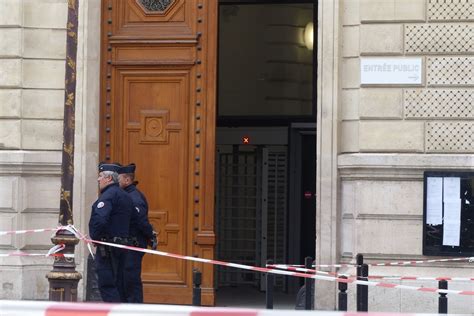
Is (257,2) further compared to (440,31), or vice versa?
(257,2)

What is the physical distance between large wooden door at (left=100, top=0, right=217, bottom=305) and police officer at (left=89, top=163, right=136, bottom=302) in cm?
254

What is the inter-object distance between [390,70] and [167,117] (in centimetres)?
291

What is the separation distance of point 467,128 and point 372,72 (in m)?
1.30

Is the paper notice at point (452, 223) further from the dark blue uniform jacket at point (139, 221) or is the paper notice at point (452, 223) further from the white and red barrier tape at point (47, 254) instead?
the white and red barrier tape at point (47, 254)

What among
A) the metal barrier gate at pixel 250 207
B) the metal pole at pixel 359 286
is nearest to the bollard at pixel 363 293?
the metal pole at pixel 359 286

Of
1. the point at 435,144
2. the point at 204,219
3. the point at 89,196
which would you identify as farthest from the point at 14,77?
the point at 435,144

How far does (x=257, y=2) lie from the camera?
67.4ft

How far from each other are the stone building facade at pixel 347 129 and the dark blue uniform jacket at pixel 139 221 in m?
2.04

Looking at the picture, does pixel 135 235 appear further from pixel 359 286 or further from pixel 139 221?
pixel 359 286

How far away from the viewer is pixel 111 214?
561 inches

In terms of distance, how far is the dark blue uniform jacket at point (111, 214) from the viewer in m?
14.1

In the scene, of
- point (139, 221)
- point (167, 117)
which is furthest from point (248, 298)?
point (139, 221)

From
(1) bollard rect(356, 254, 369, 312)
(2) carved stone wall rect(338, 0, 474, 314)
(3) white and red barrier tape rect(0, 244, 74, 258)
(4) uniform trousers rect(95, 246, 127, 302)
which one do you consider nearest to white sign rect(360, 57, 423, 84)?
(2) carved stone wall rect(338, 0, 474, 314)

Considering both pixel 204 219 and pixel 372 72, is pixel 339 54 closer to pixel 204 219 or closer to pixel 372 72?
pixel 372 72
